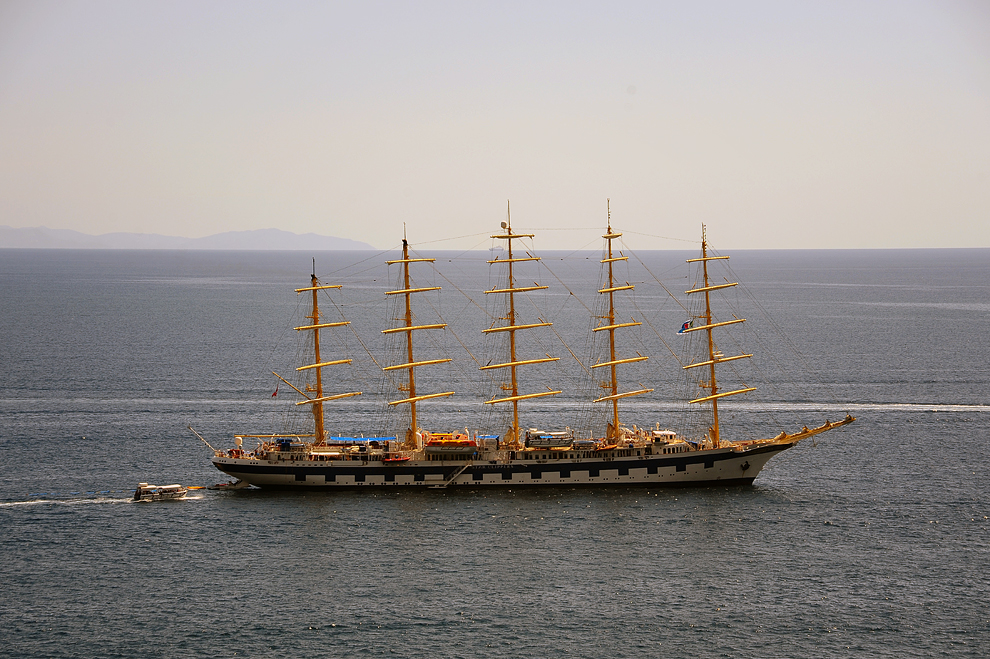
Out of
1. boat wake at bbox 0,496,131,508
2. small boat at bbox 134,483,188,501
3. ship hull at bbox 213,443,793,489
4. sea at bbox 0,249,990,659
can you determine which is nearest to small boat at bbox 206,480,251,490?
ship hull at bbox 213,443,793,489

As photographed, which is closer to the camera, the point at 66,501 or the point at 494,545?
the point at 494,545

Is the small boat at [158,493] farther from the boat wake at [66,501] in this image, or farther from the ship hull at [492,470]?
the ship hull at [492,470]

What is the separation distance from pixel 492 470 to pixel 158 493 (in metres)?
27.4

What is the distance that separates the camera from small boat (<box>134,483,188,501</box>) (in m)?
73.1

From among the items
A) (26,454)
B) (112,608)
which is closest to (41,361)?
(26,454)

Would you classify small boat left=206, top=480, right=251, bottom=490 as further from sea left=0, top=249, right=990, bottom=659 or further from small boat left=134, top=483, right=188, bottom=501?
small boat left=134, top=483, right=188, bottom=501

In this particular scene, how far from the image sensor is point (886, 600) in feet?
180

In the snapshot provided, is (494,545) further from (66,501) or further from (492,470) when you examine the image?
(66,501)

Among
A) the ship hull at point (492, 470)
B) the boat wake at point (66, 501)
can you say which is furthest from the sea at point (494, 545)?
the ship hull at point (492, 470)

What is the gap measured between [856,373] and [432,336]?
77928 millimetres

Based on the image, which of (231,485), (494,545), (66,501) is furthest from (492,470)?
(66,501)

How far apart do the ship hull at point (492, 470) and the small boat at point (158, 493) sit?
4.53 metres

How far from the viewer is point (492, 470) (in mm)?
78062

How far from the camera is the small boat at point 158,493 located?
73062mm
